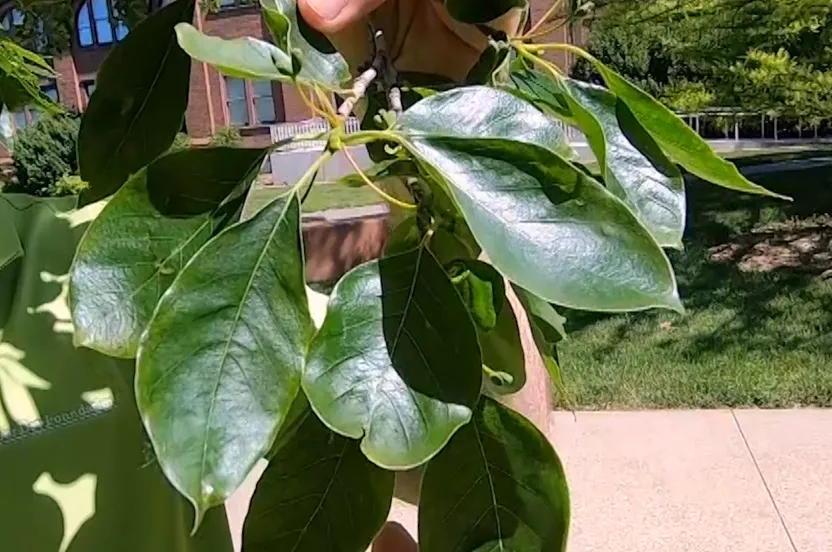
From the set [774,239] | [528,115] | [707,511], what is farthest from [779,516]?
[774,239]

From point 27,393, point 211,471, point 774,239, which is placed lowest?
point 774,239

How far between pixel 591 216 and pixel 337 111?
122 millimetres

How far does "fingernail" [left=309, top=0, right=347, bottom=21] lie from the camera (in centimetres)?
51

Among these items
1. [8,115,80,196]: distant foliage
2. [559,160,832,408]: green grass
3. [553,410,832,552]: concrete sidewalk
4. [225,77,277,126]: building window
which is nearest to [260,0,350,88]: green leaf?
[553,410,832,552]: concrete sidewalk

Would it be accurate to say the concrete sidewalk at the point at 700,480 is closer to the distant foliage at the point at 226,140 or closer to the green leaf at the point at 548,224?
the distant foliage at the point at 226,140

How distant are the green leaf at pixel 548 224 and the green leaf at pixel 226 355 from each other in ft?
0.23

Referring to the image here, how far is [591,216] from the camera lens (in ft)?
1.34

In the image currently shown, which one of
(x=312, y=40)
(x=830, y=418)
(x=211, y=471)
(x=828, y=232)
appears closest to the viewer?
(x=211, y=471)

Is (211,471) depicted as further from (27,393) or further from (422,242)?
(27,393)

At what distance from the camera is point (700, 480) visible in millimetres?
4141

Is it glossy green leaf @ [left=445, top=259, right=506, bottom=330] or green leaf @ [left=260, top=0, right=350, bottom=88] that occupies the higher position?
green leaf @ [left=260, top=0, right=350, bottom=88]

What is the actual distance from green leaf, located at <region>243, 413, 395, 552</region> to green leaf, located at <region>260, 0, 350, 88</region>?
0.52ft

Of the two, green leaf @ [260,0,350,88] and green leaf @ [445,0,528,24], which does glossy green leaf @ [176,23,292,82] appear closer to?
green leaf @ [260,0,350,88]

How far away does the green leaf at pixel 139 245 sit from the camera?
0.44 meters
